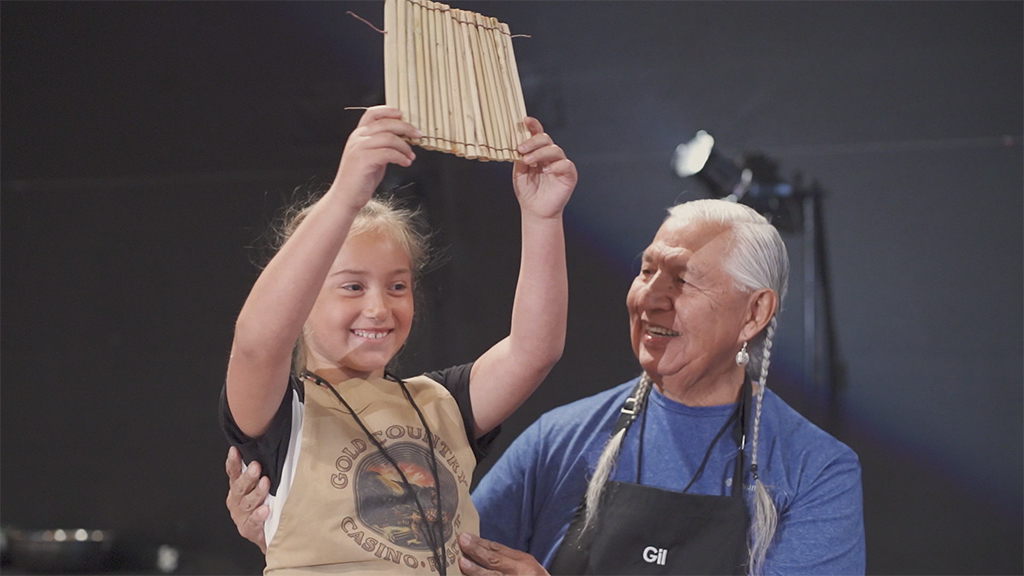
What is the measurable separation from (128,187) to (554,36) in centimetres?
138

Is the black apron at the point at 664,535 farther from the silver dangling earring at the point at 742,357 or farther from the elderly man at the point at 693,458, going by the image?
the silver dangling earring at the point at 742,357

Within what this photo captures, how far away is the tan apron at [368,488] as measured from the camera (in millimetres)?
1379

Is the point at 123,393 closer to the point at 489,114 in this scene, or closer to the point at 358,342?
the point at 358,342

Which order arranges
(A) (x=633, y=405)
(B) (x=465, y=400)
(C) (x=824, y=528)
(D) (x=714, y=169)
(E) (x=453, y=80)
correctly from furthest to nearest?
1. (D) (x=714, y=169)
2. (A) (x=633, y=405)
3. (C) (x=824, y=528)
4. (B) (x=465, y=400)
5. (E) (x=453, y=80)

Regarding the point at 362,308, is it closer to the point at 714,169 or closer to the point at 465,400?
the point at 465,400

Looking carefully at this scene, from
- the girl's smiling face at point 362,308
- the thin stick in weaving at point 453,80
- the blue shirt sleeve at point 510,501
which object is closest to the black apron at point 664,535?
the blue shirt sleeve at point 510,501

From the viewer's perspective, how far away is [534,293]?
151 centimetres

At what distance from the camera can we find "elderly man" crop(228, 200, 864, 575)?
Answer: 1.83 metres

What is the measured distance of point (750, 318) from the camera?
1981mm

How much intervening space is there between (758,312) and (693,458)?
32cm

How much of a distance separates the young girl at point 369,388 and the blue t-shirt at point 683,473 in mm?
414

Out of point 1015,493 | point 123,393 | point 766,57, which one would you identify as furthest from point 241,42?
point 1015,493

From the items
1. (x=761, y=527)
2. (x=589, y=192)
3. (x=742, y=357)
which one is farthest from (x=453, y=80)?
(x=589, y=192)

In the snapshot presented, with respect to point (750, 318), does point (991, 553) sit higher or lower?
lower
